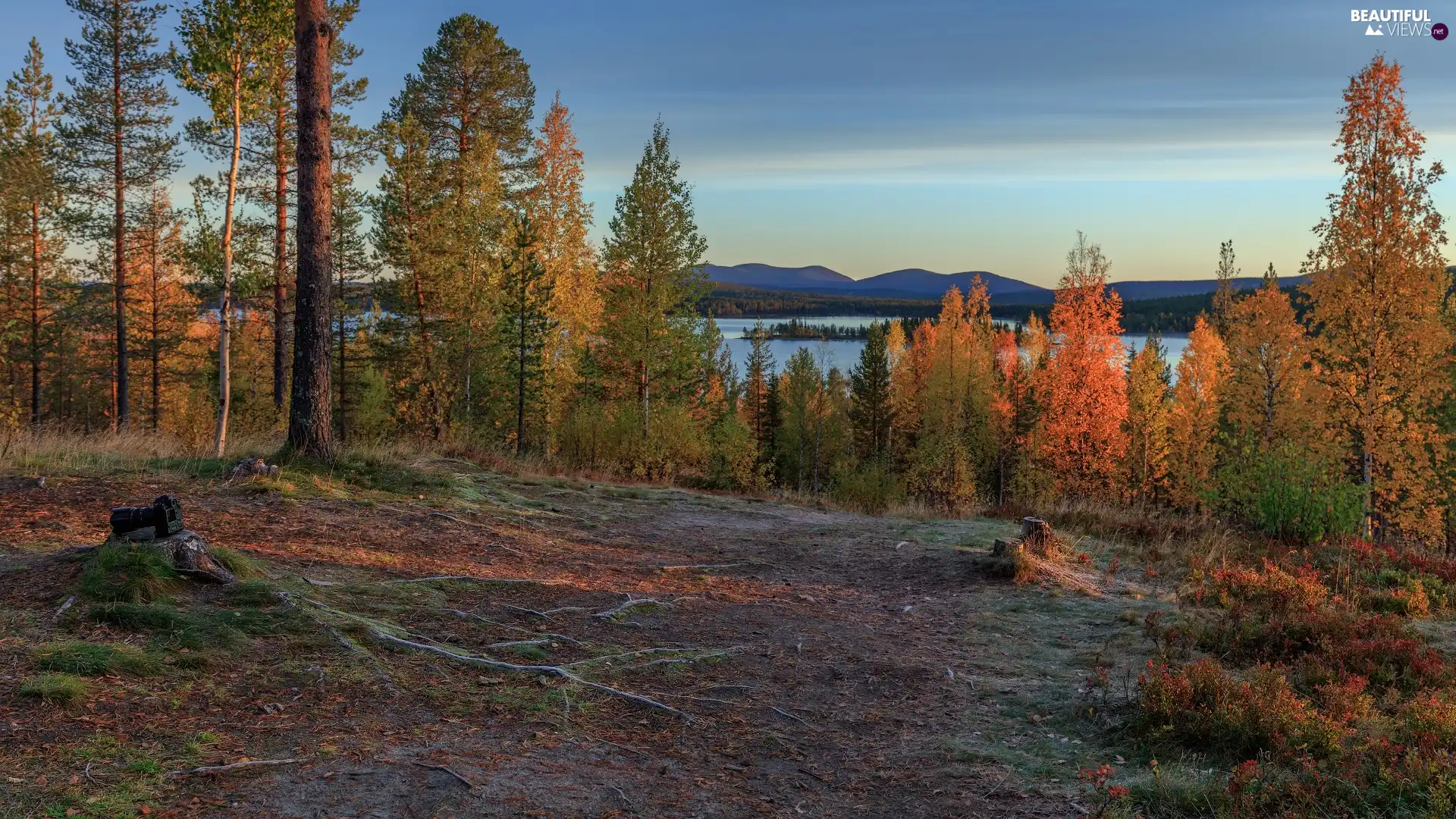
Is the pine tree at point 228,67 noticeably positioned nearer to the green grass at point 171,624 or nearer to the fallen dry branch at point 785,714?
the green grass at point 171,624

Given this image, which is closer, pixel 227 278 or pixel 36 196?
pixel 227 278

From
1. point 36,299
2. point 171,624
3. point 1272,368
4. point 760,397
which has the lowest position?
point 760,397

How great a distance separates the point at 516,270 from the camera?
881 inches

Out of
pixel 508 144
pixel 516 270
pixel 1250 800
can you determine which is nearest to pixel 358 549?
pixel 1250 800

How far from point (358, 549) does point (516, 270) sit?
15353 millimetres

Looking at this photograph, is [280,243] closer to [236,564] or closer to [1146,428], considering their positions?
[236,564]

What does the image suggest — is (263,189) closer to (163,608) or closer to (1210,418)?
(163,608)

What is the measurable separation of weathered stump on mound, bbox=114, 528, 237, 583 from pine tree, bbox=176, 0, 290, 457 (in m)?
6.68

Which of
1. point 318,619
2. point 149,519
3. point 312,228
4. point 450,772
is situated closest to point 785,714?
point 450,772

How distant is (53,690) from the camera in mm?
4223

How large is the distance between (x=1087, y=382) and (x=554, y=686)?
33570mm

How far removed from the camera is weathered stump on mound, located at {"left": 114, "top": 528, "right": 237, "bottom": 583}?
5.97 meters

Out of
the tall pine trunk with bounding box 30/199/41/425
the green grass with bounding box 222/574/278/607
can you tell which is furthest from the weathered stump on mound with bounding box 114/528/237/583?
the tall pine trunk with bounding box 30/199/41/425

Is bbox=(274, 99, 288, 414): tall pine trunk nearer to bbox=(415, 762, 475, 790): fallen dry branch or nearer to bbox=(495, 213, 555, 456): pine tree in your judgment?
bbox=(495, 213, 555, 456): pine tree
